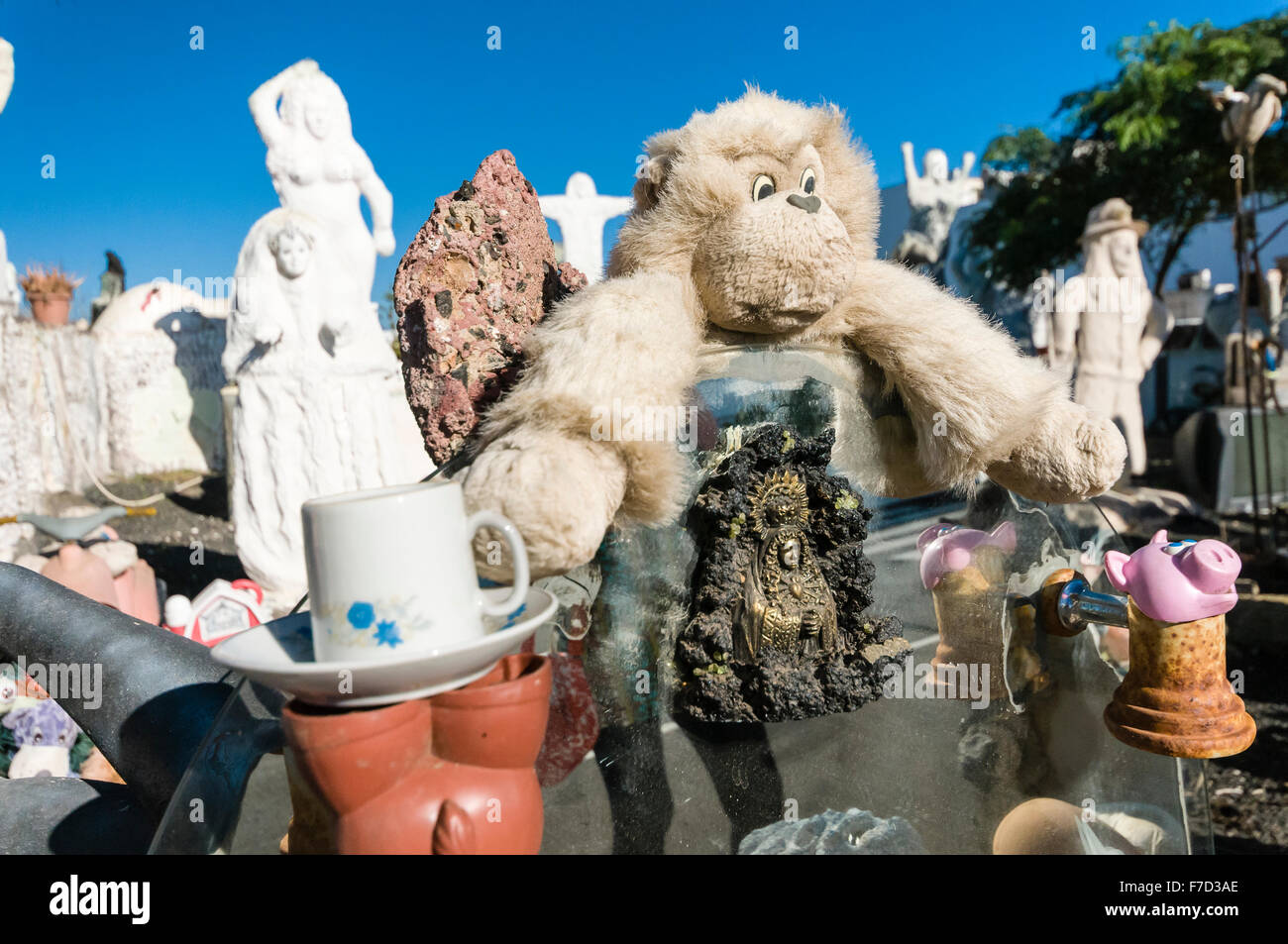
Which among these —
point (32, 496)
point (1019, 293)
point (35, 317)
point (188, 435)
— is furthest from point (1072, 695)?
point (1019, 293)

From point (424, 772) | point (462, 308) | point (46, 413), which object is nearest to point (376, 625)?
point (424, 772)

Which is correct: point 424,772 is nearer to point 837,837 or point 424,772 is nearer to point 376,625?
point 376,625

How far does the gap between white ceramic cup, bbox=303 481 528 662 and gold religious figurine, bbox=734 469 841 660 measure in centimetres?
39

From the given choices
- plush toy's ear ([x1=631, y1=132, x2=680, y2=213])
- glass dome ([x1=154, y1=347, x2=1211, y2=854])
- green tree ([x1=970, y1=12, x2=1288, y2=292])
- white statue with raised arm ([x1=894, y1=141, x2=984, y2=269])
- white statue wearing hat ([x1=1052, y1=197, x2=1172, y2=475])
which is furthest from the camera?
white statue with raised arm ([x1=894, y1=141, x2=984, y2=269])

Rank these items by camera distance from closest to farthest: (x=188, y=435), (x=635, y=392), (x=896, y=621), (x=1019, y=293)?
(x=635, y=392)
(x=896, y=621)
(x=188, y=435)
(x=1019, y=293)

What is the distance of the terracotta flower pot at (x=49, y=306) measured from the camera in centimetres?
571

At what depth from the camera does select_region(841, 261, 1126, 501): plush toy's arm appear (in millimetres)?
1138

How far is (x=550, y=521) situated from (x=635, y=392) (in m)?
0.19

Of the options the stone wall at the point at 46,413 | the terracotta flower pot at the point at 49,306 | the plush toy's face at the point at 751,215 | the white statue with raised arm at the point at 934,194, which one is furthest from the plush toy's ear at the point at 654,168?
the white statue with raised arm at the point at 934,194

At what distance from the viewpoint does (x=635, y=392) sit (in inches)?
38.5

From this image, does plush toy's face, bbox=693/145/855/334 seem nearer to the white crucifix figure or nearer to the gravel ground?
the gravel ground

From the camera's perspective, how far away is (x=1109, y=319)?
6.04 metres

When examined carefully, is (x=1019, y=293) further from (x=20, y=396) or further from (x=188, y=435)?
(x=20, y=396)

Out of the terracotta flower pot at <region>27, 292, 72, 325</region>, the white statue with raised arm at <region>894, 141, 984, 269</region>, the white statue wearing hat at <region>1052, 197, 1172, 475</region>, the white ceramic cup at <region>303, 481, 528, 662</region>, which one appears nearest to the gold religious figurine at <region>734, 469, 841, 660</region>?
the white ceramic cup at <region>303, 481, 528, 662</region>
